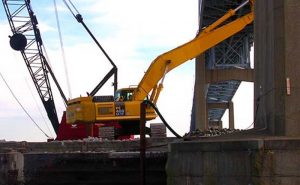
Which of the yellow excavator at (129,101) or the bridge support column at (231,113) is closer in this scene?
the yellow excavator at (129,101)

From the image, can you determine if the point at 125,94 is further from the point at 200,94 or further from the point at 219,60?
the point at 219,60

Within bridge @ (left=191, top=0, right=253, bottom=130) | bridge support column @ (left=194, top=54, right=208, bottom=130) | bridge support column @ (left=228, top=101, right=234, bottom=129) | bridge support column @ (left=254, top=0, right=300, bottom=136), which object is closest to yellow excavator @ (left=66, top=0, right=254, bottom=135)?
bridge support column @ (left=254, top=0, right=300, bottom=136)

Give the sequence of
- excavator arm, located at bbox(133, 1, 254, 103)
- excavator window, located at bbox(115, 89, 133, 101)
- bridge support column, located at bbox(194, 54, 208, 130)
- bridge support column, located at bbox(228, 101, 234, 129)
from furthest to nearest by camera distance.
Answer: bridge support column, located at bbox(228, 101, 234, 129), bridge support column, located at bbox(194, 54, 208, 130), excavator arm, located at bbox(133, 1, 254, 103), excavator window, located at bbox(115, 89, 133, 101)

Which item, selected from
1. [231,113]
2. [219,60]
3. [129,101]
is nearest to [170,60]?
[129,101]

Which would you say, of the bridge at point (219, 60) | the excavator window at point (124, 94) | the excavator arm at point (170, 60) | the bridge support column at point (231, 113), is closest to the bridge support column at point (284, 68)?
the excavator window at point (124, 94)

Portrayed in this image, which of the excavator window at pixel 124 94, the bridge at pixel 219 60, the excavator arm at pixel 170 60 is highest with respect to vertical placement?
the bridge at pixel 219 60

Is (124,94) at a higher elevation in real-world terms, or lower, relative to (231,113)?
lower

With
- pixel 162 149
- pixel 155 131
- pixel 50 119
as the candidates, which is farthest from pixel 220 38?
pixel 162 149

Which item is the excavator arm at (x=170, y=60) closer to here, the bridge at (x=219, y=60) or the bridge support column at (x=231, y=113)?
the bridge at (x=219, y=60)

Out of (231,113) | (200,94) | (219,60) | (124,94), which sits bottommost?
(124,94)

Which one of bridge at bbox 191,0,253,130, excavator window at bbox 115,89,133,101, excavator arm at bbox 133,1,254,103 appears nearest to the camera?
excavator window at bbox 115,89,133,101

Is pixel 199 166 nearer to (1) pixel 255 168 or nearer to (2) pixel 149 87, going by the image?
(1) pixel 255 168

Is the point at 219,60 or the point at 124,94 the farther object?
the point at 219,60

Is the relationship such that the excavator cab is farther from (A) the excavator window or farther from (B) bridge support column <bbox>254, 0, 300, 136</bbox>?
(B) bridge support column <bbox>254, 0, 300, 136</bbox>
